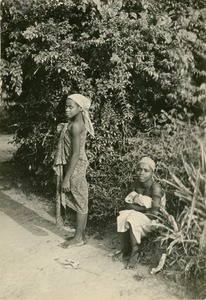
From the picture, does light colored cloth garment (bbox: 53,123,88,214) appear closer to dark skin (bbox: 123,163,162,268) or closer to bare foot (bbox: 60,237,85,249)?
bare foot (bbox: 60,237,85,249)

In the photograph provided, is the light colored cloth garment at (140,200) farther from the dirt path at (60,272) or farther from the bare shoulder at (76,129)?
the bare shoulder at (76,129)

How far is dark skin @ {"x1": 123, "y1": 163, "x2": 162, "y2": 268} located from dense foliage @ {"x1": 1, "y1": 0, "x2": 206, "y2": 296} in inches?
10.3

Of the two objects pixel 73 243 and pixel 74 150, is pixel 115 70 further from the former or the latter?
pixel 73 243

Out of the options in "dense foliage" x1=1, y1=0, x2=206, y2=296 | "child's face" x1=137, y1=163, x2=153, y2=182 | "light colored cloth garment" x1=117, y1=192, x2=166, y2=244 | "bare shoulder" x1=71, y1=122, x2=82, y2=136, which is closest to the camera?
"light colored cloth garment" x1=117, y1=192, x2=166, y2=244

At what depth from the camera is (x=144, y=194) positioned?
4.60 m

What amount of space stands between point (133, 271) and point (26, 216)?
2.20m

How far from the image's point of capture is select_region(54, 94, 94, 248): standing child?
4824mm

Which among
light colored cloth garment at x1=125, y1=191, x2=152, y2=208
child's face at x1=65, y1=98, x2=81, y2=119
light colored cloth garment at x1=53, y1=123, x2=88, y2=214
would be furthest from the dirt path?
child's face at x1=65, y1=98, x2=81, y2=119

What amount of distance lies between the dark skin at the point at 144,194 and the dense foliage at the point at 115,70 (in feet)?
0.86

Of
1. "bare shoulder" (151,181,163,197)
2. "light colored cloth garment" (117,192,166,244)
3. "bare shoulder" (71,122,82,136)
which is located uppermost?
"bare shoulder" (71,122,82,136)

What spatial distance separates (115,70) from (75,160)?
130cm

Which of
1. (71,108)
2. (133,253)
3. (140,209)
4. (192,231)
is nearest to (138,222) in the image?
(140,209)

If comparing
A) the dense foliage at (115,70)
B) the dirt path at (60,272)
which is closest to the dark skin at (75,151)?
the dirt path at (60,272)

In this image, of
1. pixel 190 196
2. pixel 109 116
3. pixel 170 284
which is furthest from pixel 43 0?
pixel 170 284
